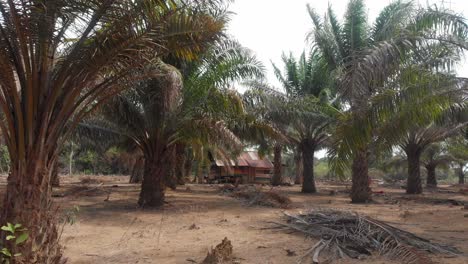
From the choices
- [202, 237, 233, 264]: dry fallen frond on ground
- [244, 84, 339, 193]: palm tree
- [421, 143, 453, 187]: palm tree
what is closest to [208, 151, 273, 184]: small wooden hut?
[421, 143, 453, 187]: palm tree

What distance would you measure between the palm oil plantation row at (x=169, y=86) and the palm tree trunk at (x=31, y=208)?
0.01 metres

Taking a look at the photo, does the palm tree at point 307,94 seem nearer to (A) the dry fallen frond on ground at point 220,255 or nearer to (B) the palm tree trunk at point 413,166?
(B) the palm tree trunk at point 413,166

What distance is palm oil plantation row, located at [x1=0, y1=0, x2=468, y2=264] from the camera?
4.89 meters

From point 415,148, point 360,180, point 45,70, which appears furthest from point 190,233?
point 415,148

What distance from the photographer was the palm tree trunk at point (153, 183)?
12698 millimetres

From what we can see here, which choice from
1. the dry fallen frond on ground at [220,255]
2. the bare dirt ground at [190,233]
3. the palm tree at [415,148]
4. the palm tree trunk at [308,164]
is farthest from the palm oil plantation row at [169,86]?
the palm tree at [415,148]

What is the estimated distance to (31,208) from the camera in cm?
482

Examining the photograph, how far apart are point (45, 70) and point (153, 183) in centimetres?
797

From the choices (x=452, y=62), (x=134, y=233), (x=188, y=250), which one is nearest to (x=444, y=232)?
(x=452, y=62)

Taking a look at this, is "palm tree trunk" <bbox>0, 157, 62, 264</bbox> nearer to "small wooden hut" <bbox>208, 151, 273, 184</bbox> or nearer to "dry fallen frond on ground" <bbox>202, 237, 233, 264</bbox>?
"dry fallen frond on ground" <bbox>202, 237, 233, 264</bbox>

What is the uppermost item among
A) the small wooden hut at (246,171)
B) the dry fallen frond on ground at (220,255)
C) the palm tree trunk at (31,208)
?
the small wooden hut at (246,171)

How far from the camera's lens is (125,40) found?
5391mm

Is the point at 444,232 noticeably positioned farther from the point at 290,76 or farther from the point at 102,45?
the point at 290,76

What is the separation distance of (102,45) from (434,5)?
6709 millimetres
